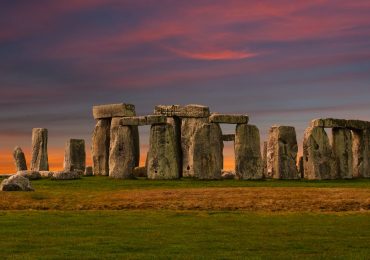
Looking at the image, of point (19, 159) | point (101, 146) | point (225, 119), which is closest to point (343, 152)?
point (225, 119)

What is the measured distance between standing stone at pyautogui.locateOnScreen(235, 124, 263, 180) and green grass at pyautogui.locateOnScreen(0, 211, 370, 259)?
15.2 metres

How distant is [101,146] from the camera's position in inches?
1731

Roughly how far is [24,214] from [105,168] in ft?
70.9

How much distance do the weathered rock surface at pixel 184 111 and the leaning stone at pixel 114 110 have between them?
2.86m

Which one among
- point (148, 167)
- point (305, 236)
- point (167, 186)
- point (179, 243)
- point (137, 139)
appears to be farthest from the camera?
A: point (137, 139)

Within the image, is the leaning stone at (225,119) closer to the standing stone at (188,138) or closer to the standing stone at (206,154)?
the standing stone at (206,154)

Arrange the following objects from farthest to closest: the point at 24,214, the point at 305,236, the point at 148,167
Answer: the point at 148,167 < the point at 24,214 < the point at 305,236

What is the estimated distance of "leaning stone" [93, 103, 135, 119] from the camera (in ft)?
140

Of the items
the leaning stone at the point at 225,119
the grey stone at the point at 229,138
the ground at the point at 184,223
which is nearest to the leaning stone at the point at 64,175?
the ground at the point at 184,223

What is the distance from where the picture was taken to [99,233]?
17812 mm

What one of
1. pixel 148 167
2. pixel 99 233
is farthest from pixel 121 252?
pixel 148 167

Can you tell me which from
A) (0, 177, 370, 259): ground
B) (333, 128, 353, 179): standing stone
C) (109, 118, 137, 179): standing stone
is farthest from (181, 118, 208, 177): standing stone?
(0, 177, 370, 259): ground

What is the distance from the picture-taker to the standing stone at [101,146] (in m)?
44.0

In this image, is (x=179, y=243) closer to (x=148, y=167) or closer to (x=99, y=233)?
(x=99, y=233)
